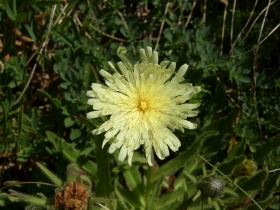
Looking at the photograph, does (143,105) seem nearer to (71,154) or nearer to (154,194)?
(154,194)

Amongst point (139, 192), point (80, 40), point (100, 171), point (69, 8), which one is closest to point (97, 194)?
point (100, 171)

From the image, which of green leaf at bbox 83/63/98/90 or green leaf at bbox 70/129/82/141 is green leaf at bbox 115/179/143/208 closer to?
green leaf at bbox 70/129/82/141

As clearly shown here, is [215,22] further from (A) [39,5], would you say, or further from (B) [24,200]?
(B) [24,200]

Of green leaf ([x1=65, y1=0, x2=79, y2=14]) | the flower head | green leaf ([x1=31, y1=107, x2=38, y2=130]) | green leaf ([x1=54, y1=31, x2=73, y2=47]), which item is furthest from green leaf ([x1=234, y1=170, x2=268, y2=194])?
green leaf ([x1=65, y1=0, x2=79, y2=14])

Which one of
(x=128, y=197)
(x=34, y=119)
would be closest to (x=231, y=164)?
(x=128, y=197)

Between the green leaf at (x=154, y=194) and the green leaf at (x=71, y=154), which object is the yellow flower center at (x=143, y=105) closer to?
the green leaf at (x=154, y=194)
